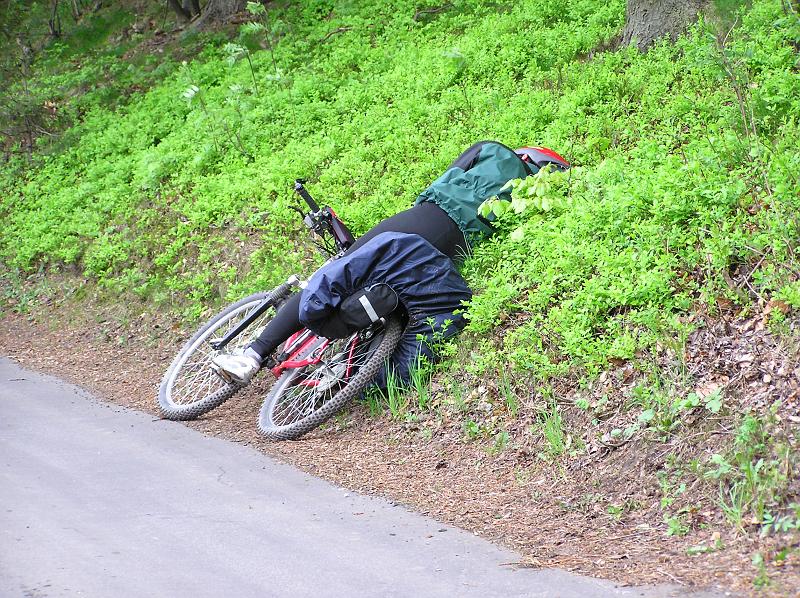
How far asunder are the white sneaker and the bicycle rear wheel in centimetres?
26

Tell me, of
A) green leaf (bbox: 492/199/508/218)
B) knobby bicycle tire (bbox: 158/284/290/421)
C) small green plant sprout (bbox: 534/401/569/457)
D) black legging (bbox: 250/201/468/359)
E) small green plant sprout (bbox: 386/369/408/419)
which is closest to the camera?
small green plant sprout (bbox: 534/401/569/457)

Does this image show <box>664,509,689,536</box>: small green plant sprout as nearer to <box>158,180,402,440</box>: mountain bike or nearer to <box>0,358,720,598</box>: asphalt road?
<box>0,358,720,598</box>: asphalt road

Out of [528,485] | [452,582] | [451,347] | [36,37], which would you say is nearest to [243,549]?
[452,582]

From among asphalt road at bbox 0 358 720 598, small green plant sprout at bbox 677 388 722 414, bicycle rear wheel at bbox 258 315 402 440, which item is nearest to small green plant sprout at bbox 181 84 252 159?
bicycle rear wheel at bbox 258 315 402 440

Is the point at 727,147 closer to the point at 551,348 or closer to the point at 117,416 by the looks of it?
the point at 551,348

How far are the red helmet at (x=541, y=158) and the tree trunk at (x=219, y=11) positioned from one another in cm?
1139

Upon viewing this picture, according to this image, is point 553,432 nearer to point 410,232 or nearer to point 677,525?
point 677,525

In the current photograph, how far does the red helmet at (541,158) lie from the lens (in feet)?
27.9

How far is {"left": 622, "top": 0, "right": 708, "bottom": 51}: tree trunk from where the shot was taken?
10.0m

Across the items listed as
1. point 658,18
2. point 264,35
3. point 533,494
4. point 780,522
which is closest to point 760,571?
point 780,522

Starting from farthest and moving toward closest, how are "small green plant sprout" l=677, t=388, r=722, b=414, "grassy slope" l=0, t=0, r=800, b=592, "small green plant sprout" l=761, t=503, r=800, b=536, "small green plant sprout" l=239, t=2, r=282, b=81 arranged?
"small green plant sprout" l=239, t=2, r=282, b=81 → "grassy slope" l=0, t=0, r=800, b=592 → "small green plant sprout" l=677, t=388, r=722, b=414 → "small green plant sprout" l=761, t=503, r=800, b=536

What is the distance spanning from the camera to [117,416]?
8.51m

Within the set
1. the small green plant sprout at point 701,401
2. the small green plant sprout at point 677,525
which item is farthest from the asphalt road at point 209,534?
the small green plant sprout at point 701,401

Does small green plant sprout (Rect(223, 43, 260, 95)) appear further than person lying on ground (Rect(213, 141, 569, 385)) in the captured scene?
Yes
